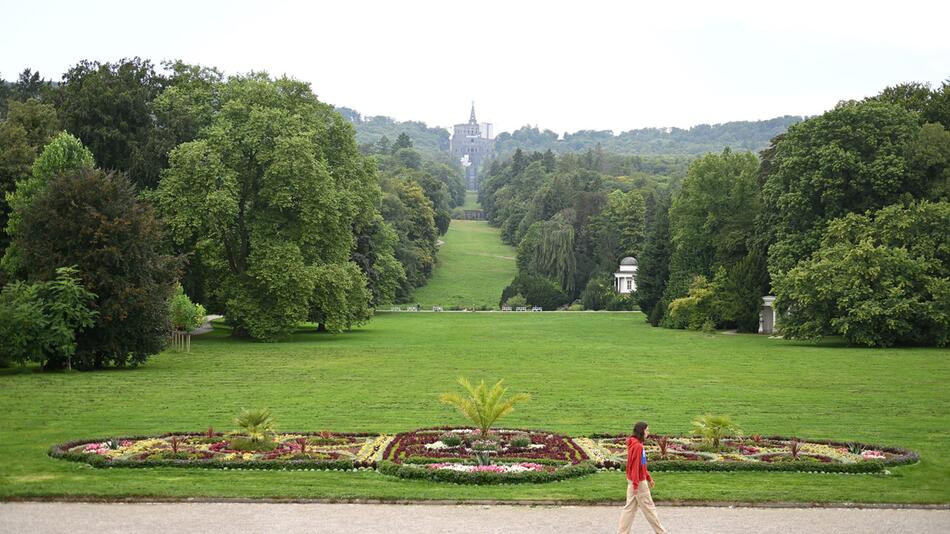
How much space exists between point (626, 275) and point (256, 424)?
88.4 m

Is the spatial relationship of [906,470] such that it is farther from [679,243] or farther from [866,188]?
[679,243]

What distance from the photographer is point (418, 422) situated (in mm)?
24609

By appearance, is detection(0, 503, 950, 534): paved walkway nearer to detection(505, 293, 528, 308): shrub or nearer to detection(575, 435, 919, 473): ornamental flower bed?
detection(575, 435, 919, 473): ornamental flower bed

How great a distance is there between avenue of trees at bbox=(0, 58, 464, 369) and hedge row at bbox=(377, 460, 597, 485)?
77.1 ft

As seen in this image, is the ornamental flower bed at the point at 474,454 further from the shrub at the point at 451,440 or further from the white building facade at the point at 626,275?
the white building facade at the point at 626,275

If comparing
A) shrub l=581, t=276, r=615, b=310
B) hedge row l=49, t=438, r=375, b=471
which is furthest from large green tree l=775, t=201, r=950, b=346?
shrub l=581, t=276, r=615, b=310

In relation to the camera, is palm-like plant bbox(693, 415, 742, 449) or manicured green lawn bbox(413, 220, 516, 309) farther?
manicured green lawn bbox(413, 220, 516, 309)

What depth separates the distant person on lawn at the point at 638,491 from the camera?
1379cm

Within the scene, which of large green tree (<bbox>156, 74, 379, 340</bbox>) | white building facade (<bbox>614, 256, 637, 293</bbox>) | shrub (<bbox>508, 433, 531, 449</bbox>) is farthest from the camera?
white building facade (<bbox>614, 256, 637, 293</bbox>)

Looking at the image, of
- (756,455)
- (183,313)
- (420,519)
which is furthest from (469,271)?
(420,519)

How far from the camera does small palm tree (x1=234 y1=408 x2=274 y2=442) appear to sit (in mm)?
20266

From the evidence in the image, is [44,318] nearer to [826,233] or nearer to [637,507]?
[637,507]

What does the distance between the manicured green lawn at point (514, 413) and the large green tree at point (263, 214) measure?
2.41 m

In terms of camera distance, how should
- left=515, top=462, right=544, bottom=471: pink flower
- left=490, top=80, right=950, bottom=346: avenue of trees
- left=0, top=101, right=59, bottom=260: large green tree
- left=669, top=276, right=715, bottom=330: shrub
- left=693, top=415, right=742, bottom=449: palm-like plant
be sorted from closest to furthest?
left=515, top=462, right=544, bottom=471: pink flower, left=693, top=415, right=742, bottom=449: palm-like plant, left=0, top=101, right=59, bottom=260: large green tree, left=490, top=80, right=950, bottom=346: avenue of trees, left=669, top=276, right=715, bottom=330: shrub
